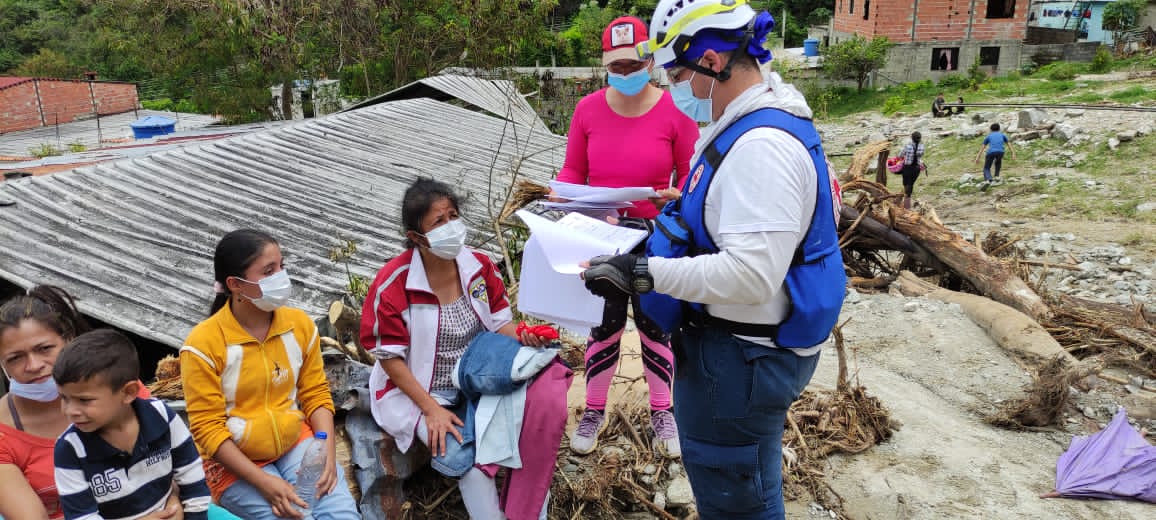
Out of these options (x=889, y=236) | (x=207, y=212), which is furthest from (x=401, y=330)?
(x=889, y=236)

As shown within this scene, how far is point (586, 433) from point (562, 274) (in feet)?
3.54

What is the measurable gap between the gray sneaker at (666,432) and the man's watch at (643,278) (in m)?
1.59

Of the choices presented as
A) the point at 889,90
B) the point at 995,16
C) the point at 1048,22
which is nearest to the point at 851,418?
the point at 889,90

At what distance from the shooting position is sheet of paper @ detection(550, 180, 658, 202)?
2.85 metres

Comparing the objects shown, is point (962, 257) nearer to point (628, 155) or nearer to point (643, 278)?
point (628, 155)

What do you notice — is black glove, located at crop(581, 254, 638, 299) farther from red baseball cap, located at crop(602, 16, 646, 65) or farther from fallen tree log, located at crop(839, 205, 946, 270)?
fallen tree log, located at crop(839, 205, 946, 270)

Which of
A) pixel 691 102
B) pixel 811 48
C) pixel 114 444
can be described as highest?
pixel 811 48

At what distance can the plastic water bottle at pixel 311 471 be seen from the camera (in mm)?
2621

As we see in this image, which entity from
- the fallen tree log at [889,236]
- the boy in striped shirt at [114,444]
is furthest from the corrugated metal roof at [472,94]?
the boy in striped shirt at [114,444]

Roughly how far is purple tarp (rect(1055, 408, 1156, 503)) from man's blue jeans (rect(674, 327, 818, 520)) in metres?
2.23

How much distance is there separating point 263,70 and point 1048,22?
119 feet

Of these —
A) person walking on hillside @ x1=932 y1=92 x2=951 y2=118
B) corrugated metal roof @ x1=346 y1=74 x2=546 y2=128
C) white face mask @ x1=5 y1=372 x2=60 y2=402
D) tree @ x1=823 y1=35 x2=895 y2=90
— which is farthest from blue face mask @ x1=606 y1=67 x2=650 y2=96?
tree @ x1=823 y1=35 x2=895 y2=90

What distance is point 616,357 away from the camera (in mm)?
3443

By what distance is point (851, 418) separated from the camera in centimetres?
394
